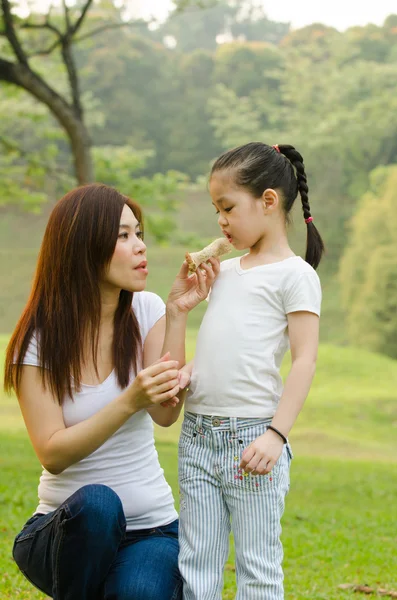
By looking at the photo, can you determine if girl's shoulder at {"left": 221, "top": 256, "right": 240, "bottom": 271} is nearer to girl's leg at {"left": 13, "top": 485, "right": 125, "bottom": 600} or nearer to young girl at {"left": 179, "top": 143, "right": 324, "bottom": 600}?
young girl at {"left": 179, "top": 143, "right": 324, "bottom": 600}

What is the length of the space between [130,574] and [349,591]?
6.12 feet

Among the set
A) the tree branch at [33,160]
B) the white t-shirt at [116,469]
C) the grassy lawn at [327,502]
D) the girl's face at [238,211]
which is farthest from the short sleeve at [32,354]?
the tree branch at [33,160]

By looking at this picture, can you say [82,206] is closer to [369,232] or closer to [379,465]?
[379,465]

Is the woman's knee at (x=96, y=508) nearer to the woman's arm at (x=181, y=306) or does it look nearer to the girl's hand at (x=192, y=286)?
the woman's arm at (x=181, y=306)

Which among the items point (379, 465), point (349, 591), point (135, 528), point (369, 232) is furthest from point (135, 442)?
point (369, 232)

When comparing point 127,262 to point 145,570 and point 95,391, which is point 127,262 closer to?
point 95,391

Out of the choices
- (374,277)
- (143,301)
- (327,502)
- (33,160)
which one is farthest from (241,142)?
(143,301)

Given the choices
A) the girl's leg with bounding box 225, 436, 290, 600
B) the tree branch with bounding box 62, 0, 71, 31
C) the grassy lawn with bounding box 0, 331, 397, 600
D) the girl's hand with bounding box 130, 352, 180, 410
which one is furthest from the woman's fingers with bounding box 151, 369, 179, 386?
the tree branch with bounding box 62, 0, 71, 31

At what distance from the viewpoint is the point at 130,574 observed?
2.23m

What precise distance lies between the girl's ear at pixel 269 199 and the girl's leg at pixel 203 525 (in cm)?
62

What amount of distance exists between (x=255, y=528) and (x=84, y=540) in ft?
1.45

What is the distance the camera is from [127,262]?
2.38m

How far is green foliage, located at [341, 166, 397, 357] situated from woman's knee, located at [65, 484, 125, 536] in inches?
781

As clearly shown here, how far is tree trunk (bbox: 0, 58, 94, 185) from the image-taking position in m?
8.58
